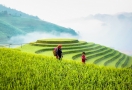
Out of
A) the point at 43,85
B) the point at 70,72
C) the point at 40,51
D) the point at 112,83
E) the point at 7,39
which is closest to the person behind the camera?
the point at 43,85

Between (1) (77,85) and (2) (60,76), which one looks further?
(2) (60,76)

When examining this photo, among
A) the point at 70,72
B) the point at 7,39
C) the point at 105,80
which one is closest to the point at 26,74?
the point at 70,72

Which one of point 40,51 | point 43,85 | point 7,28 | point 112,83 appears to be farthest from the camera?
point 7,28

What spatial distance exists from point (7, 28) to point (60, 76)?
170 meters

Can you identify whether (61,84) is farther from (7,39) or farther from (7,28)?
(7,28)

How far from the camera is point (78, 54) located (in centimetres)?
2580

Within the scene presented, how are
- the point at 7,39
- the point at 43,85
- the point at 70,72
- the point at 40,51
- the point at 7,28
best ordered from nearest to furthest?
the point at 43,85 < the point at 70,72 < the point at 40,51 < the point at 7,39 < the point at 7,28

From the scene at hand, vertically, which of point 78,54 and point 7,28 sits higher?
point 7,28

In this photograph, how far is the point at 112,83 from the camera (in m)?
9.20

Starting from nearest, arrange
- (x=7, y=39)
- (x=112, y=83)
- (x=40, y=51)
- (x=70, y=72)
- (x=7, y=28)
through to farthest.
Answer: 1. (x=112, y=83)
2. (x=70, y=72)
3. (x=40, y=51)
4. (x=7, y=39)
5. (x=7, y=28)

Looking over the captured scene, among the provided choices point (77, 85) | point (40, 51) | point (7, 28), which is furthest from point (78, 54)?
point (7, 28)

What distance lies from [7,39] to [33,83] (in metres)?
141

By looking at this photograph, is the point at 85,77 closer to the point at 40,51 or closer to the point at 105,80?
the point at 105,80

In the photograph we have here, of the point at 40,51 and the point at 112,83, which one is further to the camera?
the point at 40,51
